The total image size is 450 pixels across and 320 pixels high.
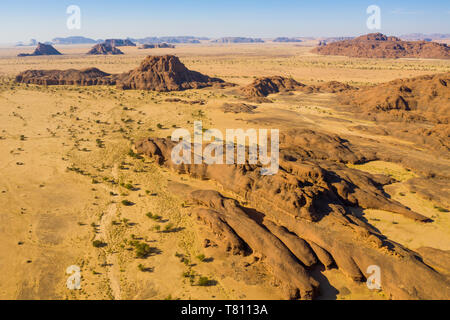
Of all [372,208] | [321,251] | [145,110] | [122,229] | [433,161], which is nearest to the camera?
[321,251]

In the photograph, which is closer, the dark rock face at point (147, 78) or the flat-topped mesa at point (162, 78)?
the flat-topped mesa at point (162, 78)

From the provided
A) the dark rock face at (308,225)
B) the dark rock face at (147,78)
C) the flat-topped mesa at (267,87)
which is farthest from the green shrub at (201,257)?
the dark rock face at (147,78)

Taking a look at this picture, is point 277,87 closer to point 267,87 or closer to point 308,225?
point 267,87

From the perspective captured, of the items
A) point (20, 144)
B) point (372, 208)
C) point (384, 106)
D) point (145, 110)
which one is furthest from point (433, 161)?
point (20, 144)

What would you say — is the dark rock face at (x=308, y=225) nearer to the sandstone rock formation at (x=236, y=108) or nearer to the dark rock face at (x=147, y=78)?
the sandstone rock formation at (x=236, y=108)

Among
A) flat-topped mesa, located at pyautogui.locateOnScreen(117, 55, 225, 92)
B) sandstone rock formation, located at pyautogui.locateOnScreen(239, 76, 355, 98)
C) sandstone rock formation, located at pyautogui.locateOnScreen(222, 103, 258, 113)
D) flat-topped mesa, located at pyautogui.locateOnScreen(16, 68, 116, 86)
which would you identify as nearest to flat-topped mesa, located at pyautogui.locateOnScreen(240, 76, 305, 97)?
sandstone rock formation, located at pyautogui.locateOnScreen(239, 76, 355, 98)

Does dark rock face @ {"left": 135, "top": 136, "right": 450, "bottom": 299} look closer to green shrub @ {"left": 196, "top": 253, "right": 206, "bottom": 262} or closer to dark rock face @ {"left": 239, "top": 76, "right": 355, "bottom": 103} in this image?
green shrub @ {"left": 196, "top": 253, "right": 206, "bottom": 262}
